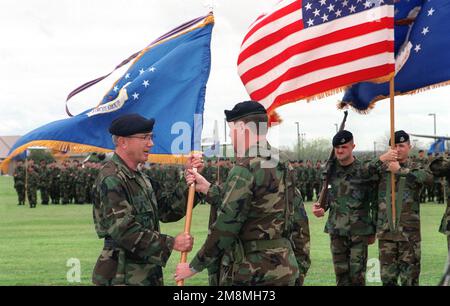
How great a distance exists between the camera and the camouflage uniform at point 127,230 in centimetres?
493

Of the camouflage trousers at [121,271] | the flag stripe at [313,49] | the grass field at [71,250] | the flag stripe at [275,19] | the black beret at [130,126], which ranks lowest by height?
the grass field at [71,250]

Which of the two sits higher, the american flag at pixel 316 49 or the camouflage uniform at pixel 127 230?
the american flag at pixel 316 49

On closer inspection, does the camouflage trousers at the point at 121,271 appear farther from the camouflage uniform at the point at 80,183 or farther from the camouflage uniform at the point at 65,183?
the camouflage uniform at the point at 65,183


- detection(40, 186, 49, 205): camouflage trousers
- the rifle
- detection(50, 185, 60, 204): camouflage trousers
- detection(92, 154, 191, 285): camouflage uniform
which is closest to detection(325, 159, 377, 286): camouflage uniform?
the rifle

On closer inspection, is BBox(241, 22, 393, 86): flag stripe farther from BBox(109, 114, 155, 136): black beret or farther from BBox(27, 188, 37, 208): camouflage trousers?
BBox(27, 188, 37, 208): camouflage trousers

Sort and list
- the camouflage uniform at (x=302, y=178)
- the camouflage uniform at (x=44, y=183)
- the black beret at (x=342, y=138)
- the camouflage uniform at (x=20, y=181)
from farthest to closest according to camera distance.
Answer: the camouflage uniform at (x=302, y=178) < the camouflage uniform at (x=44, y=183) < the camouflage uniform at (x=20, y=181) < the black beret at (x=342, y=138)

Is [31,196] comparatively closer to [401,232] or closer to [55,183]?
[55,183]

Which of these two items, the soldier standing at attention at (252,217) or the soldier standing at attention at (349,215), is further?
the soldier standing at attention at (349,215)

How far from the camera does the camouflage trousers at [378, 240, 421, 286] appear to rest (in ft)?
27.6

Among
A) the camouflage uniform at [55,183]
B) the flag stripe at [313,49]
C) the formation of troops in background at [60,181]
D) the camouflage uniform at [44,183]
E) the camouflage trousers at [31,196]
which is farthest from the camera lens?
the camouflage uniform at [55,183]

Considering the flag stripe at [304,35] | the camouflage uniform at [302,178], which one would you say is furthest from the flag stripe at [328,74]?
the camouflage uniform at [302,178]

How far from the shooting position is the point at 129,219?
492 centimetres

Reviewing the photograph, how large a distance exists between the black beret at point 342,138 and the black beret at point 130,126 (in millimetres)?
3338

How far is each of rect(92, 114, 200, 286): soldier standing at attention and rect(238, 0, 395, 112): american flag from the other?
8.28ft
